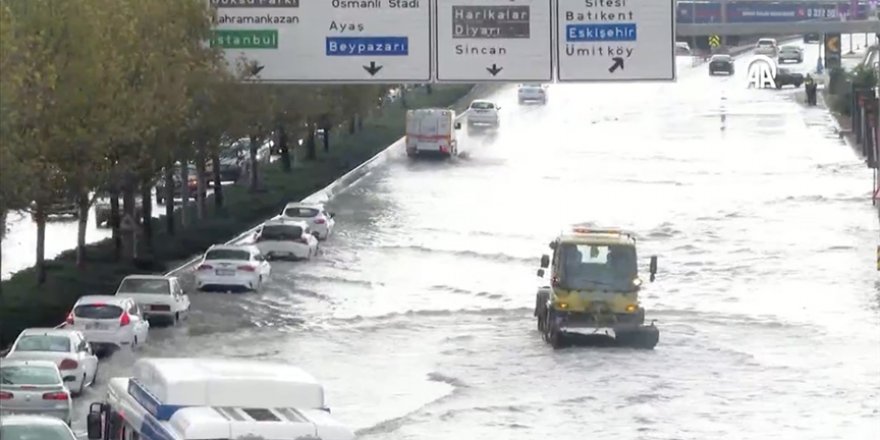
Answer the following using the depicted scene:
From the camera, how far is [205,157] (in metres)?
55.5

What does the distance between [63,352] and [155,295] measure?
9.58 meters

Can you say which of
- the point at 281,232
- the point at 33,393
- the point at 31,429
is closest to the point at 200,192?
the point at 281,232

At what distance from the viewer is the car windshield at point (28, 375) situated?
Answer: 2923 centimetres

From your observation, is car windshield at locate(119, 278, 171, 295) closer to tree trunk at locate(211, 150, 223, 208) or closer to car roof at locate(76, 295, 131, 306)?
car roof at locate(76, 295, 131, 306)

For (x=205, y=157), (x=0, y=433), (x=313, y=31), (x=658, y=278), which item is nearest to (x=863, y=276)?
(x=658, y=278)

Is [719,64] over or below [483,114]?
over

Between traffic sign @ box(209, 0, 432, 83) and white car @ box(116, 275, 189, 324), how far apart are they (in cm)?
691

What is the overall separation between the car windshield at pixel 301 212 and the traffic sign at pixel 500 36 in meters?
23.3

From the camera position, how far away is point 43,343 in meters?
33.7

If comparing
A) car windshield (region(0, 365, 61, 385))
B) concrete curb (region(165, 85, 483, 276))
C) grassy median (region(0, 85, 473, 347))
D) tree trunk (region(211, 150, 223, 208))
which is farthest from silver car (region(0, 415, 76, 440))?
tree trunk (region(211, 150, 223, 208))

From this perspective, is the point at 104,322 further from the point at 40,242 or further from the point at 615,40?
the point at 615,40

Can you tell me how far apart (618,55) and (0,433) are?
59.0ft

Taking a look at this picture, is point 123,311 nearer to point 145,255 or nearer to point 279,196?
point 145,255

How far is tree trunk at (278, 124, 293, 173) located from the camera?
70562 mm
